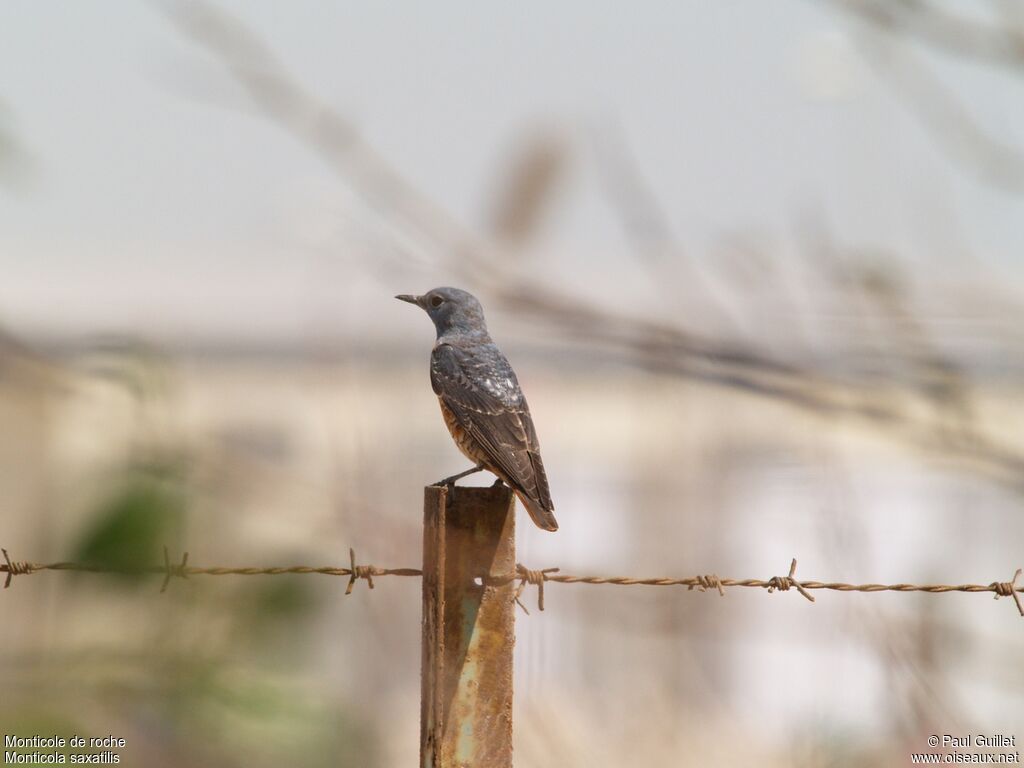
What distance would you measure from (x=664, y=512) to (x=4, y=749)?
5133 mm

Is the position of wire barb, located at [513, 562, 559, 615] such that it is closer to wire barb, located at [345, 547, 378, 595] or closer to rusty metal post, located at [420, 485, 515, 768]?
rusty metal post, located at [420, 485, 515, 768]

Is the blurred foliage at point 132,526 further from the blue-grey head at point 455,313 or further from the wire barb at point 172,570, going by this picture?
the blue-grey head at point 455,313

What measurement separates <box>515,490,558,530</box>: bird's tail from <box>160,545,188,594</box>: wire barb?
2.36 meters

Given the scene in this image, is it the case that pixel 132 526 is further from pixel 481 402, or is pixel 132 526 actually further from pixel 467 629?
pixel 481 402

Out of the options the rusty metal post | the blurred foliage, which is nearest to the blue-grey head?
the rusty metal post

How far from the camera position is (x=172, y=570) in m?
1.67

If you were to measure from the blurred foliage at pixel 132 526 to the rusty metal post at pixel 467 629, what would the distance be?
4.34 ft

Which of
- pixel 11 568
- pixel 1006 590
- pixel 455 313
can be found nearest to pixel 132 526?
pixel 11 568

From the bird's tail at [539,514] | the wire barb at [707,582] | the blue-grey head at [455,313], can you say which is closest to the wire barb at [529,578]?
the wire barb at [707,582]

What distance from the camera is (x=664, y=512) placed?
6.32m

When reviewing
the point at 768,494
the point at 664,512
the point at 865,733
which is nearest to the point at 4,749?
the point at 768,494

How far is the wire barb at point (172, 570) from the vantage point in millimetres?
1529

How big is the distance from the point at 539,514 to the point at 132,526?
2.62m

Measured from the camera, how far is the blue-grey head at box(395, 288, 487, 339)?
18.6 feet
